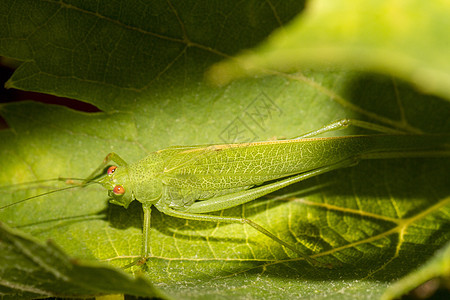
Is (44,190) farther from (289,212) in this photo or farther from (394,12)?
(394,12)

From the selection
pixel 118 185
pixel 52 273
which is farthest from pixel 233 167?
pixel 52 273

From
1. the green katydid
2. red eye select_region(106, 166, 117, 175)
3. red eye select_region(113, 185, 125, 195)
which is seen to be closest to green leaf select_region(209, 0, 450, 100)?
the green katydid

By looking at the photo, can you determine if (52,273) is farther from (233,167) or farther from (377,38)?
(377,38)

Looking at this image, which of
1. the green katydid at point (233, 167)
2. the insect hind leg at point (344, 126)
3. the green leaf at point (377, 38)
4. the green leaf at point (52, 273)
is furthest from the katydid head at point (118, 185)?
the green leaf at point (377, 38)

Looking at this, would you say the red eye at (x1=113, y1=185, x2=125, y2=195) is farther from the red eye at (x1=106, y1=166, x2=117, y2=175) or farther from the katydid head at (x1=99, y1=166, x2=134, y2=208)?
the red eye at (x1=106, y1=166, x2=117, y2=175)

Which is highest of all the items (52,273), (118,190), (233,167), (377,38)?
(233,167)

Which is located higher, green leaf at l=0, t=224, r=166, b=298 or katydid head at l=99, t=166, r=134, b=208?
katydid head at l=99, t=166, r=134, b=208
